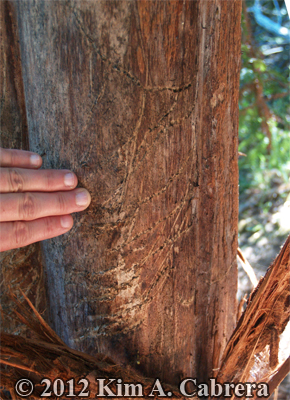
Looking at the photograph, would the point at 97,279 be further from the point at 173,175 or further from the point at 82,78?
the point at 82,78

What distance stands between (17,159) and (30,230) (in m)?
0.20

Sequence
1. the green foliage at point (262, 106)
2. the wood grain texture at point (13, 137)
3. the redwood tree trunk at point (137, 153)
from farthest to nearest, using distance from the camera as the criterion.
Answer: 1. the green foliage at point (262, 106)
2. the wood grain texture at point (13, 137)
3. the redwood tree trunk at point (137, 153)

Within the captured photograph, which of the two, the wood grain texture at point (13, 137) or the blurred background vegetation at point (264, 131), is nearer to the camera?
the wood grain texture at point (13, 137)

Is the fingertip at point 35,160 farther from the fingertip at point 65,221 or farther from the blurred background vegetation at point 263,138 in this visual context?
the blurred background vegetation at point 263,138

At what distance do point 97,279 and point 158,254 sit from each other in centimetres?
19

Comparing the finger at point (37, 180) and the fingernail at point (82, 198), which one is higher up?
the finger at point (37, 180)

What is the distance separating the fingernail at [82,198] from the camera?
2.89 feet

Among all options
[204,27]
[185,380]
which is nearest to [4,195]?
[204,27]

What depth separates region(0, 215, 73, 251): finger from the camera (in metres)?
0.88

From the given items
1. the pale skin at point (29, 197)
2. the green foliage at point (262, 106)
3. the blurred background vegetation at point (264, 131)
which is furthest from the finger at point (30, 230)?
the green foliage at point (262, 106)

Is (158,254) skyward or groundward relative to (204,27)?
groundward

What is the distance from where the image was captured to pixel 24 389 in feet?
2.99

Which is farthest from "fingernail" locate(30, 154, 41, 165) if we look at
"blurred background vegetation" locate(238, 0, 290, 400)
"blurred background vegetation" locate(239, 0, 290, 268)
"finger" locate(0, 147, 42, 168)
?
"blurred background vegetation" locate(239, 0, 290, 268)

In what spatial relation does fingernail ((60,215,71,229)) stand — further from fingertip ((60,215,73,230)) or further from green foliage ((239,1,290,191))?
green foliage ((239,1,290,191))
